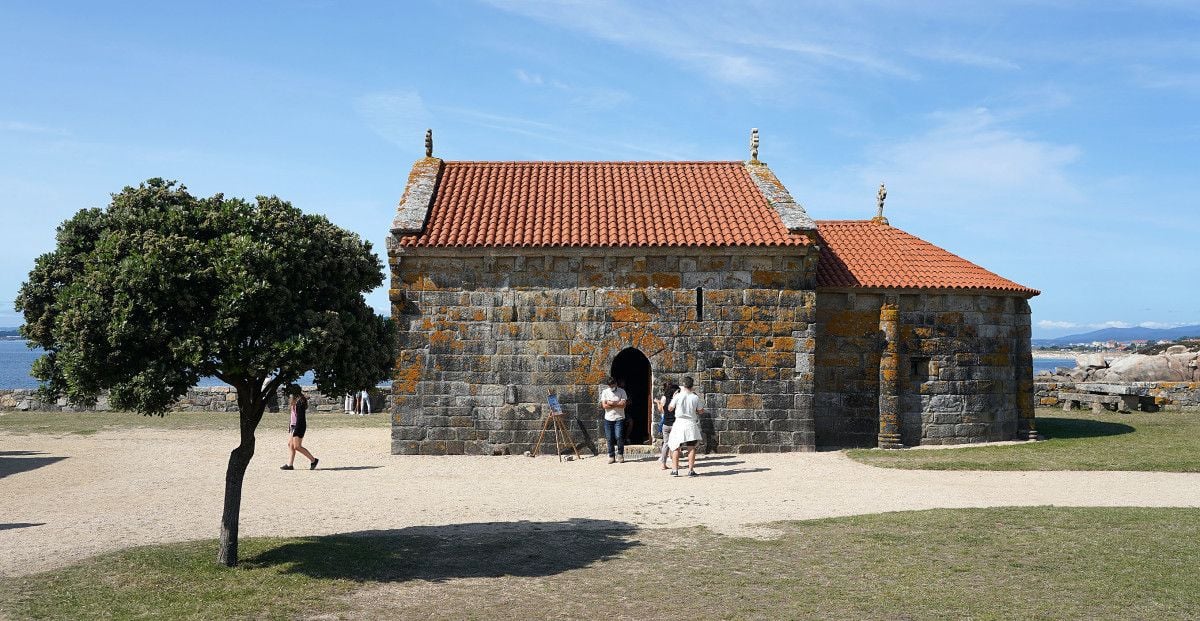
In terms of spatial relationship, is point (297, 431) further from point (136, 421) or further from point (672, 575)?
point (136, 421)

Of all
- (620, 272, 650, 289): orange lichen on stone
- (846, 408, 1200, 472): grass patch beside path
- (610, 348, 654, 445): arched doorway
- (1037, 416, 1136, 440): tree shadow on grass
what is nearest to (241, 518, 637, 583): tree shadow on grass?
(620, 272, 650, 289): orange lichen on stone

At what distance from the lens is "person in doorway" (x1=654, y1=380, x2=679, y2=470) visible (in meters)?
16.3

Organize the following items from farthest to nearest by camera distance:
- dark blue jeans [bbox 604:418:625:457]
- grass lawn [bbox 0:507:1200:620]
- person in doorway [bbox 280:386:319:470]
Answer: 1. dark blue jeans [bbox 604:418:625:457]
2. person in doorway [bbox 280:386:319:470]
3. grass lawn [bbox 0:507:1200:620]

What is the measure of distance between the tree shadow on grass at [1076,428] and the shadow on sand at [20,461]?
20.7m

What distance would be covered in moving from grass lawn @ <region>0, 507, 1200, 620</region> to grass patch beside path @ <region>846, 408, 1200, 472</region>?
5.03m

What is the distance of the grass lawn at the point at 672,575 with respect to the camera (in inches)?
302

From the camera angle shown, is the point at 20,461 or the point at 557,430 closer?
the point at 20,461

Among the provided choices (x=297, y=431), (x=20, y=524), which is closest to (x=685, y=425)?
(x=297, y=431)

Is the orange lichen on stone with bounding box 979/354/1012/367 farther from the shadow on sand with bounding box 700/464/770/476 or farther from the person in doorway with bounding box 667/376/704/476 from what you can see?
the person in doorway with bounding box 667/376/704/476

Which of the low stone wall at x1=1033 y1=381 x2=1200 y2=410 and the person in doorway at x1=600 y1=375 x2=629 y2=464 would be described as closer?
the person in doorway at x1=600 y1=375 x2=629 y2=464

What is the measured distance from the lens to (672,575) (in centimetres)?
880

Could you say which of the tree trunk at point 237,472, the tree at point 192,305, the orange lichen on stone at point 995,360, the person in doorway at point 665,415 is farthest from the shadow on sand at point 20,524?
the orange lichen on stone at point 995,360

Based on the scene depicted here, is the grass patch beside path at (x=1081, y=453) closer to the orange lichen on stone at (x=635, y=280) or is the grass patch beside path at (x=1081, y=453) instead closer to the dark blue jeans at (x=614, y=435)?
the dark blue jeans at (x=614, y=435)

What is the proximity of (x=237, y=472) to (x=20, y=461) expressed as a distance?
35.3 ft
